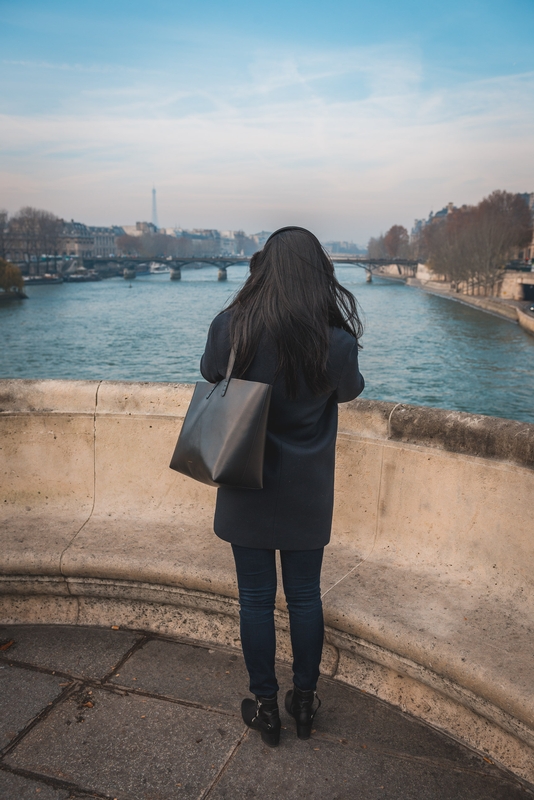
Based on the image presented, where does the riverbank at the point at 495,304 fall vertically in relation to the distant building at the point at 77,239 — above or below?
below

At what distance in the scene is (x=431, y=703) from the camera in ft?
5.74

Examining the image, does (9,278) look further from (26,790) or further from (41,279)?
(26,790)

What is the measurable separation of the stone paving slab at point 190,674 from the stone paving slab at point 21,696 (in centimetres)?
17

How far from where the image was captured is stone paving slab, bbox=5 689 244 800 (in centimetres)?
148

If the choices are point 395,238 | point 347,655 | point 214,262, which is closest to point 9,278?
point 214,262

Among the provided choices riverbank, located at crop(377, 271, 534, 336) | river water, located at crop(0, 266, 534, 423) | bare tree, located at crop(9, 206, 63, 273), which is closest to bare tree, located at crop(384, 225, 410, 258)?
riverbank, located at crop(377, 271, 534, 336)

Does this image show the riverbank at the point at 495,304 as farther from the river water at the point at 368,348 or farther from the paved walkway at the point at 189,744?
the paved walkway at the point at 189,744

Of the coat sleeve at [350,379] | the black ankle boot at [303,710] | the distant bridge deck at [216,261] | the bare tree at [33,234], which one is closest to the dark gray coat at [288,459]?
the coat sleeve at [350,379]

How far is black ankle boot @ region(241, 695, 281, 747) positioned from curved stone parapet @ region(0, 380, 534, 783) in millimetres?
317

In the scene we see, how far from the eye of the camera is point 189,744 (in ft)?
5.24

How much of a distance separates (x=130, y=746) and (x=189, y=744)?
0.13 m

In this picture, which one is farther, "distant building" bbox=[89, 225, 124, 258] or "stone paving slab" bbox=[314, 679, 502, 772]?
"distant building" bbox=[89, 225, 124, 258]

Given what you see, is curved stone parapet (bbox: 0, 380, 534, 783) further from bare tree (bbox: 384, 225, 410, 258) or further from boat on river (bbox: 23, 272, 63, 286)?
bare tree (bbox: 384, 225, 410, 258)

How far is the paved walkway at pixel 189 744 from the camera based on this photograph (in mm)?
1477
